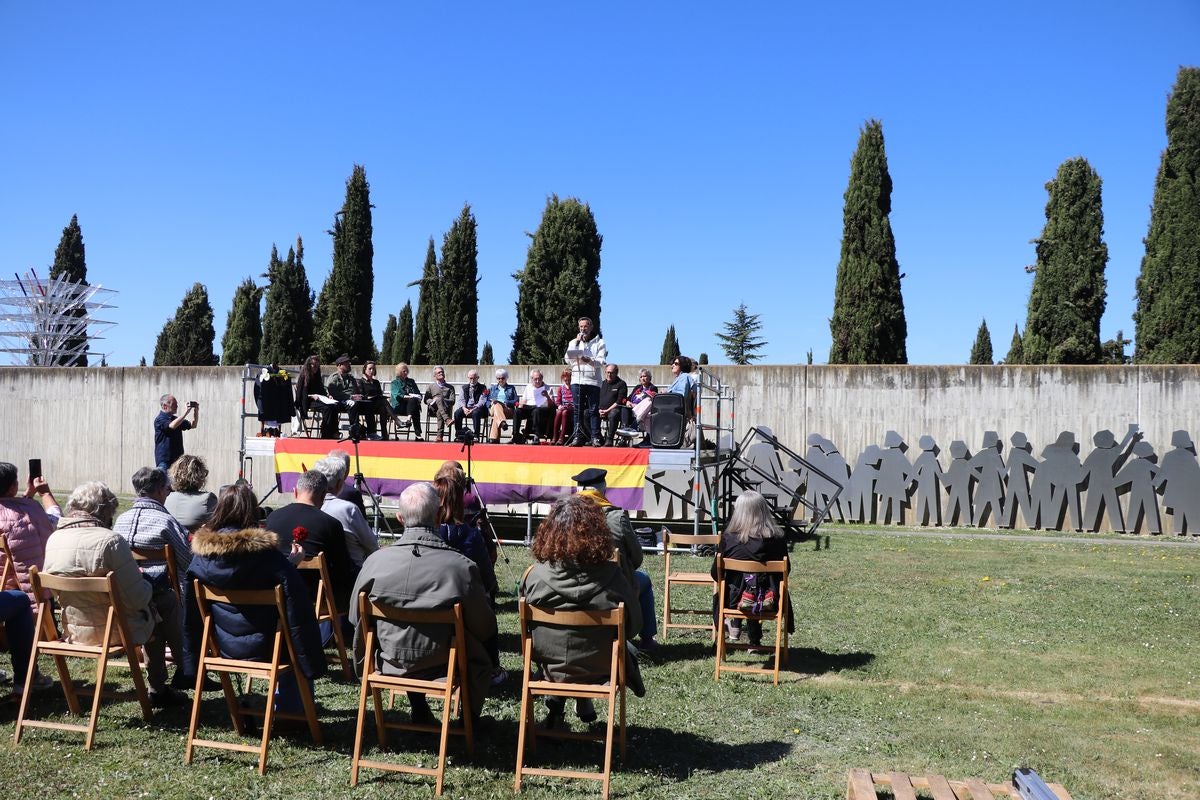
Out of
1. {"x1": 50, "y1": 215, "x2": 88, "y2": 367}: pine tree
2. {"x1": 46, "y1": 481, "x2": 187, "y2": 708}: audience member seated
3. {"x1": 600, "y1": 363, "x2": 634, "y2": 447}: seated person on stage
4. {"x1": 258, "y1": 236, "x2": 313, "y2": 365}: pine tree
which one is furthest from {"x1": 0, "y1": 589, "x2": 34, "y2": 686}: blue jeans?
{"x1": 50, "y1": 215, "x2": 88, "y2": 367}: pine tree

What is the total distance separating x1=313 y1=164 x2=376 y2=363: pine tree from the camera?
27969mm

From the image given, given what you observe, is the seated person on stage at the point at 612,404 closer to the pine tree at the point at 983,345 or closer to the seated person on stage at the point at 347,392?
the seated person on stage at the point at 347,392

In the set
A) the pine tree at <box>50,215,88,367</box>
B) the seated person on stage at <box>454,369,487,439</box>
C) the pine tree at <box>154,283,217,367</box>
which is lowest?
the seated person on stage at <box>454,369,487,439</box>

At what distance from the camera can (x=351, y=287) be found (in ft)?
93.0

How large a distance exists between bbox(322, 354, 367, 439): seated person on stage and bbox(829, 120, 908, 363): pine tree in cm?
1112

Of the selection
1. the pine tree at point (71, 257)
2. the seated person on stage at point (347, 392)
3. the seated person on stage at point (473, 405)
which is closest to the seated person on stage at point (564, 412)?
the seated person on stage at point (473, 405)

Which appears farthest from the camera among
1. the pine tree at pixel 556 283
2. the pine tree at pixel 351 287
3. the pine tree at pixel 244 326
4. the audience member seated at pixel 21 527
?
the pine tree at pixel 244 326

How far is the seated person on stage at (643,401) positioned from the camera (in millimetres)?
13367

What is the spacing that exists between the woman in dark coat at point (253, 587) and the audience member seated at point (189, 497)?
164cm

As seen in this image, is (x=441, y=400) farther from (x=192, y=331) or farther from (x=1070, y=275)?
(x=192, y=331)

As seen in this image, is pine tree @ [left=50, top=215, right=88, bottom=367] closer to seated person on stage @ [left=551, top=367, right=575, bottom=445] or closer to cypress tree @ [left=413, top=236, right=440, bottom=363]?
cypress tree @ [left=413, top=236, right=440, bottom=363]

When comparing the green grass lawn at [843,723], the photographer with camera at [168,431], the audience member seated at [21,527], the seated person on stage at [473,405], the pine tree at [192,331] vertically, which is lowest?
the green grass lawn at [843,723]

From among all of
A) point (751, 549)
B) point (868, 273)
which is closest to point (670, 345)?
point (868, 273)

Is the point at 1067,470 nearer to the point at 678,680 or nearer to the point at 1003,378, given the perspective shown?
the point at 1003,378
